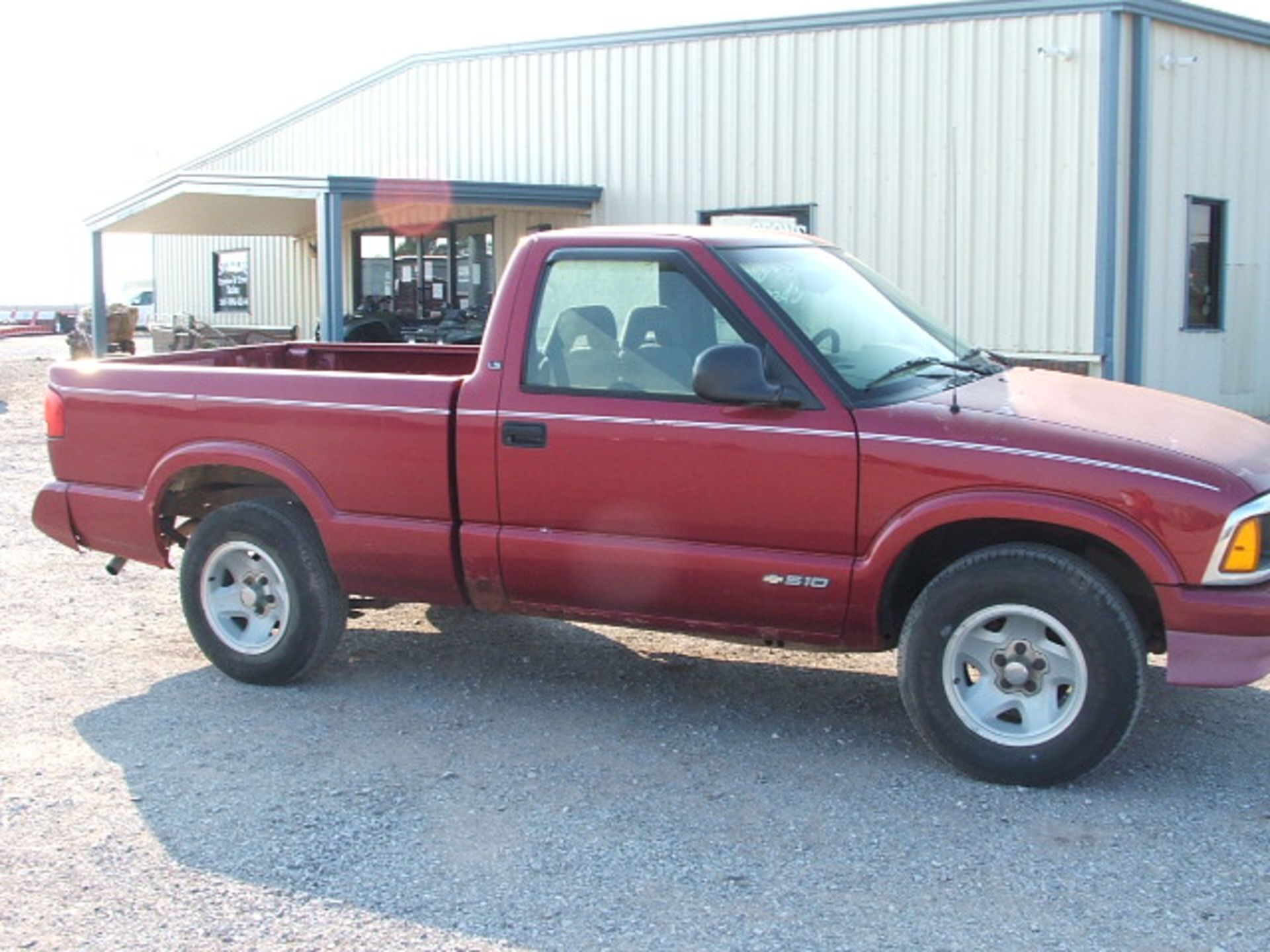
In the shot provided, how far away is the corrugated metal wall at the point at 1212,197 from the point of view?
44.8 ft

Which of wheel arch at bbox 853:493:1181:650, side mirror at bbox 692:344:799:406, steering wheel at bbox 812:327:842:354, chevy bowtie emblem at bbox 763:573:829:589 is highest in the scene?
steering wheel at bbox 812:327:842:354

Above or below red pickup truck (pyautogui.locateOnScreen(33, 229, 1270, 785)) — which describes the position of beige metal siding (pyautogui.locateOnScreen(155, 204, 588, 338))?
above

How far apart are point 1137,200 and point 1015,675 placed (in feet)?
31.3

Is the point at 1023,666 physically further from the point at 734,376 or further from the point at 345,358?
the point at 345,358

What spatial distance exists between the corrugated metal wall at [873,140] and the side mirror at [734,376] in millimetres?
6548

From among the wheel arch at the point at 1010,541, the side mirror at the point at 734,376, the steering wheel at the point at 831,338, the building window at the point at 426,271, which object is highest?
the building window at the point at 426,271

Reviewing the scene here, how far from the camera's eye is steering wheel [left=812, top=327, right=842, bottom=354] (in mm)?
5234

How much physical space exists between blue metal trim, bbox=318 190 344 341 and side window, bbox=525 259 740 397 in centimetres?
930

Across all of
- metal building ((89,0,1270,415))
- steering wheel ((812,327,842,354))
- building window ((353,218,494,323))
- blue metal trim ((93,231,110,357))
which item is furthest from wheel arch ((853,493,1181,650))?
blue metal trim ((93,231,110,357))

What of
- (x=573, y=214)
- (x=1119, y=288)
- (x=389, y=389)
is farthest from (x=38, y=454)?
(x=1119, y=288)

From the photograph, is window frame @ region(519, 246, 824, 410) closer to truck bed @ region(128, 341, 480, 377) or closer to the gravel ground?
the gravel ground

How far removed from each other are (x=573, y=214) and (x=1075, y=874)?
14.5 metres

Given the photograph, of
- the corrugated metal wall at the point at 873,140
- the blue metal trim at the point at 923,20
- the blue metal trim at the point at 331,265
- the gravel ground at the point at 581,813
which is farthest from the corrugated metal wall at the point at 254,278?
the gravel ground at the point at 581,813

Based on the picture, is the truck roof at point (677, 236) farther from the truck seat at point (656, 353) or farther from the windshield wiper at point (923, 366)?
the windshield wiper at point (923, 366)
